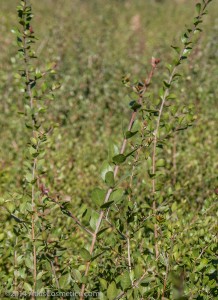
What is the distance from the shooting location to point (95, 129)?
233 inches

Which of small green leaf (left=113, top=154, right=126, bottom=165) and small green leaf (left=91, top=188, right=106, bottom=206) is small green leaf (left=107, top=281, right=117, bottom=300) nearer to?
small green leaf (left=91, top=188, right=106, bottom=206)

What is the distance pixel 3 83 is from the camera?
6734 mm

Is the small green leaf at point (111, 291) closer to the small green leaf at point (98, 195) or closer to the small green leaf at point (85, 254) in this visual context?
the small green leaf at point (85, 254)

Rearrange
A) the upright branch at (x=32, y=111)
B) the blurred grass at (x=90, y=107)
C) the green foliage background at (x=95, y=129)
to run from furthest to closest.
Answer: the blurred grass at (x=90, y=107) → the green foliage background at (x=95, y=129) → the upright branch at (x=32, y=111)

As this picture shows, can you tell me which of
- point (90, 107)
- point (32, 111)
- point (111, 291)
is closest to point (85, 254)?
point (111, 291)

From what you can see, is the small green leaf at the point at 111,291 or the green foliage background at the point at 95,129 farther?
the green foliage background at the point at 95,129

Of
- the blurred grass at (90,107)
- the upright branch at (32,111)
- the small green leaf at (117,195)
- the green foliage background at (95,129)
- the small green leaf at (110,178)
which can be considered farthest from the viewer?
the blurred grass at (90,107)

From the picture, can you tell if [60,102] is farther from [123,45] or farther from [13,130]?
[123,45]

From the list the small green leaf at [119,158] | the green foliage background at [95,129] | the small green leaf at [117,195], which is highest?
the small green leaf at [119,158]

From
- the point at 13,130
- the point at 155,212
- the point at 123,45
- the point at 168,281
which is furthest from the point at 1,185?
the point at 123,45

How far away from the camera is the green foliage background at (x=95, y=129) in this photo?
9.45 ft

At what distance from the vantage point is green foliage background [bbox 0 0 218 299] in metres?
2.88

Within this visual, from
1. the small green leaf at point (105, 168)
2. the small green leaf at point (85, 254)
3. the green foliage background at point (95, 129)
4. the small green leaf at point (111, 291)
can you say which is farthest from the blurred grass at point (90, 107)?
the small green leaf at point (111, 291)

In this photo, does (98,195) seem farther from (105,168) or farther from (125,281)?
(125,281)
